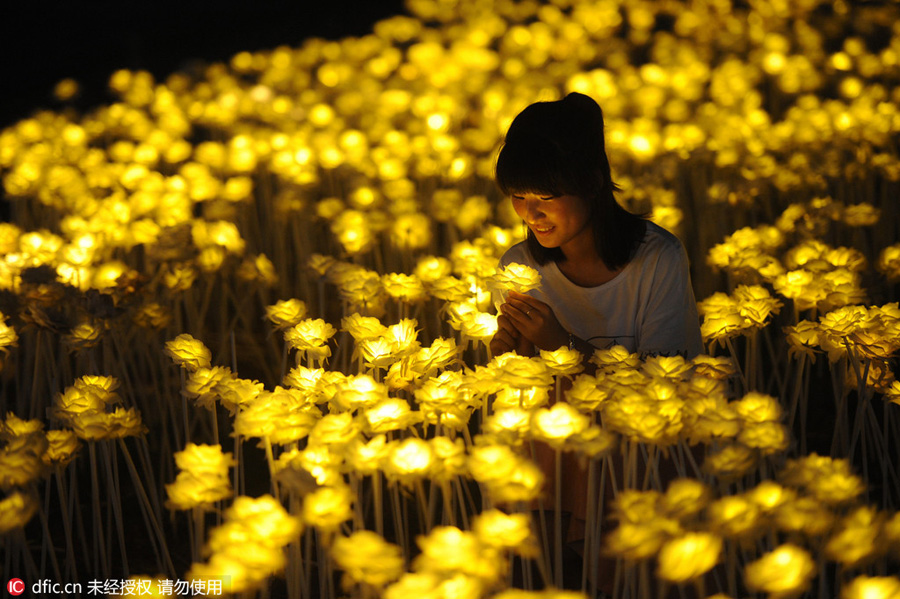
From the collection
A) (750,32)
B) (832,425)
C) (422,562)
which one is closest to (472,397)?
(422,562)

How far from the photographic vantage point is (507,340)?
7.55 ft

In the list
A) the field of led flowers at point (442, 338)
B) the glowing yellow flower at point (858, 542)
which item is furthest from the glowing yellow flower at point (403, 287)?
the glowing yellow flower at point (858, 542)

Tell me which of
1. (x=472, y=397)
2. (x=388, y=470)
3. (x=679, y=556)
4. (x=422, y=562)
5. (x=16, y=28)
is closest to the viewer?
(x=679, y=556)

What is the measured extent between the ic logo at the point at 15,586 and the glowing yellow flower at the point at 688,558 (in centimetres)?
166

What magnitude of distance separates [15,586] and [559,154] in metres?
1.80

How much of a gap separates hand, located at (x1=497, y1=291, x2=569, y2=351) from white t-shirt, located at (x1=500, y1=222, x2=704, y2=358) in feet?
0.89

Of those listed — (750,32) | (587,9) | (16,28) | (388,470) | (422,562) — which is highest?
(16,28)

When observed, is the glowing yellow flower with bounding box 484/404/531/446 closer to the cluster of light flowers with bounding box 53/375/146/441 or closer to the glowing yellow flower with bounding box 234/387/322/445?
the glowing yellow flower with bounding box 234/387/322/445

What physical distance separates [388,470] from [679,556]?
0.55 metres

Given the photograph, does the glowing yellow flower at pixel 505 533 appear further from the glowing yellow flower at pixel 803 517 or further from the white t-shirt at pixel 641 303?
the white t-shirt at pixel 641 303

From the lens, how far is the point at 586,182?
7.81 ft

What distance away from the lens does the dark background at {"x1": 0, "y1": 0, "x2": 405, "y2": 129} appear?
310 inches

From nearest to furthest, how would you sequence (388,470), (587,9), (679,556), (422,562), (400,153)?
(679,556) < (422,562) < (388,470) < (400,153) < (587,9)

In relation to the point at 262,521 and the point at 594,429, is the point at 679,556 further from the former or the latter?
the point at 262,521
